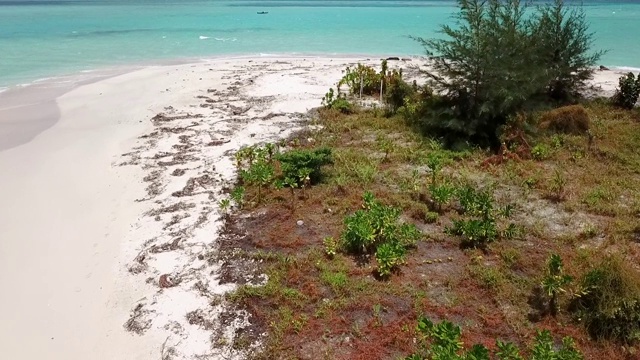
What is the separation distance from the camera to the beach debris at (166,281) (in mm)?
6797

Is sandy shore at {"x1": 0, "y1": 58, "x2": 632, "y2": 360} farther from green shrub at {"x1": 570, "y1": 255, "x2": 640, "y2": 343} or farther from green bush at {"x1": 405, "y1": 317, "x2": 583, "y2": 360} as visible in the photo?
green shrub at {"x1": 570, "y1": 255, "x2": 640, "y2": 343}

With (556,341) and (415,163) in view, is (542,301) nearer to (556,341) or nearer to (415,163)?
(556,341)

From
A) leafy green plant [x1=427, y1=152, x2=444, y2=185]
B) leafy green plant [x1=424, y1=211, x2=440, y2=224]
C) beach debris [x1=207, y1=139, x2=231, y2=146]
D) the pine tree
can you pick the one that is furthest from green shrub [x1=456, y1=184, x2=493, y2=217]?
the pine tree

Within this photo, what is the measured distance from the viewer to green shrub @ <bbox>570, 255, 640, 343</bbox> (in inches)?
216

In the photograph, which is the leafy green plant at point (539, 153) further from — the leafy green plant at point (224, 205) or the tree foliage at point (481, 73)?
the leafy green plant at point (224, 205)

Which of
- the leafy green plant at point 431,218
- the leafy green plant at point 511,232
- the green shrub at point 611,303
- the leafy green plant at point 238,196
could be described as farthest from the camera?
the leafy green plant at point 238,196

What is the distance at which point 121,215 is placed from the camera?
873cm

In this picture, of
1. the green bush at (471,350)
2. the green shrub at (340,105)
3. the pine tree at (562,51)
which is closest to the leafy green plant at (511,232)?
the green bush at (471,350)

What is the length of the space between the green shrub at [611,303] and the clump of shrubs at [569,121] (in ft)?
21.6

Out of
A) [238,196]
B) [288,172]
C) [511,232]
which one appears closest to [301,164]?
[288,172]

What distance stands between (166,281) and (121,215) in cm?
244

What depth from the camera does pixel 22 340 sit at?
5938 millimetres

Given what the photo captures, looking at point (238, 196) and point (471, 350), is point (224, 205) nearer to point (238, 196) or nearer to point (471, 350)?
point (238, 196)

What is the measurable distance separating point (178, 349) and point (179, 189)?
4440 mm
